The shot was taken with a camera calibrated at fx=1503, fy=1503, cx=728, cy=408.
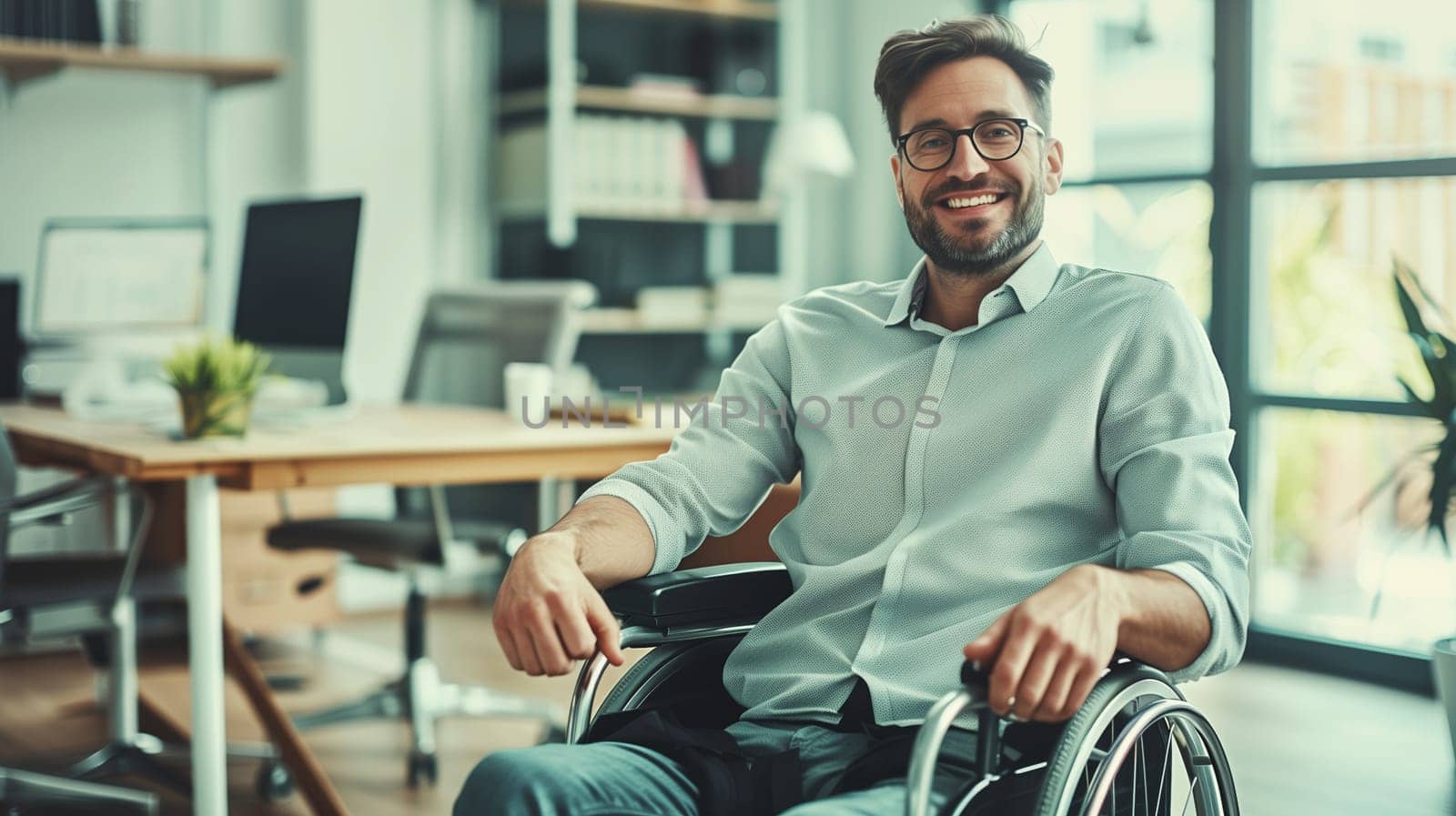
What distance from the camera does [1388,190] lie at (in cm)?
379

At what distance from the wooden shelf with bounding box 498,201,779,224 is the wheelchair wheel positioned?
3.29 m

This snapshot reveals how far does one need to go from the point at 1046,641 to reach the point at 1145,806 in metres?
0.31

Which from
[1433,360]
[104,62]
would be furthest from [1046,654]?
[104,62]

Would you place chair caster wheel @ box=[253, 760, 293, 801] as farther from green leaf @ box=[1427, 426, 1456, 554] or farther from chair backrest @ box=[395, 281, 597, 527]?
green leaf @ box=[1427, 426, 1456, 554]

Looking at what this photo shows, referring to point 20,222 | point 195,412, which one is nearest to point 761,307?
point 20,222

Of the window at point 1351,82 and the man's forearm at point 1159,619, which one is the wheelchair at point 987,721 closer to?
the man's forearm at point 1159,619

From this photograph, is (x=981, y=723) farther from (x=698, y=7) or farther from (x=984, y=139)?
(x=698, y=7)

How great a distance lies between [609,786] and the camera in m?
1.34

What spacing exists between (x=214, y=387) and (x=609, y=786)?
131 centimetres

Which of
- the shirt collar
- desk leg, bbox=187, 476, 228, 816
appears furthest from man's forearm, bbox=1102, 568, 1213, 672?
desk leg, bbox=187, 476, 228, 816

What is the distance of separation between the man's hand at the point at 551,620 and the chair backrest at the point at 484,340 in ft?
5.12

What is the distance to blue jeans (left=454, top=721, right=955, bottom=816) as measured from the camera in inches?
51.3

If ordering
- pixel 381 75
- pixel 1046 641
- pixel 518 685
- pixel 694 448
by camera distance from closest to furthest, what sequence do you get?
pixel 1046 641 → pixel 694 448 → pixel 518 685 → pixel 381 75

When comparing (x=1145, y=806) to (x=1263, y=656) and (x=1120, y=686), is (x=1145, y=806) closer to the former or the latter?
(x=1120, y=686)
